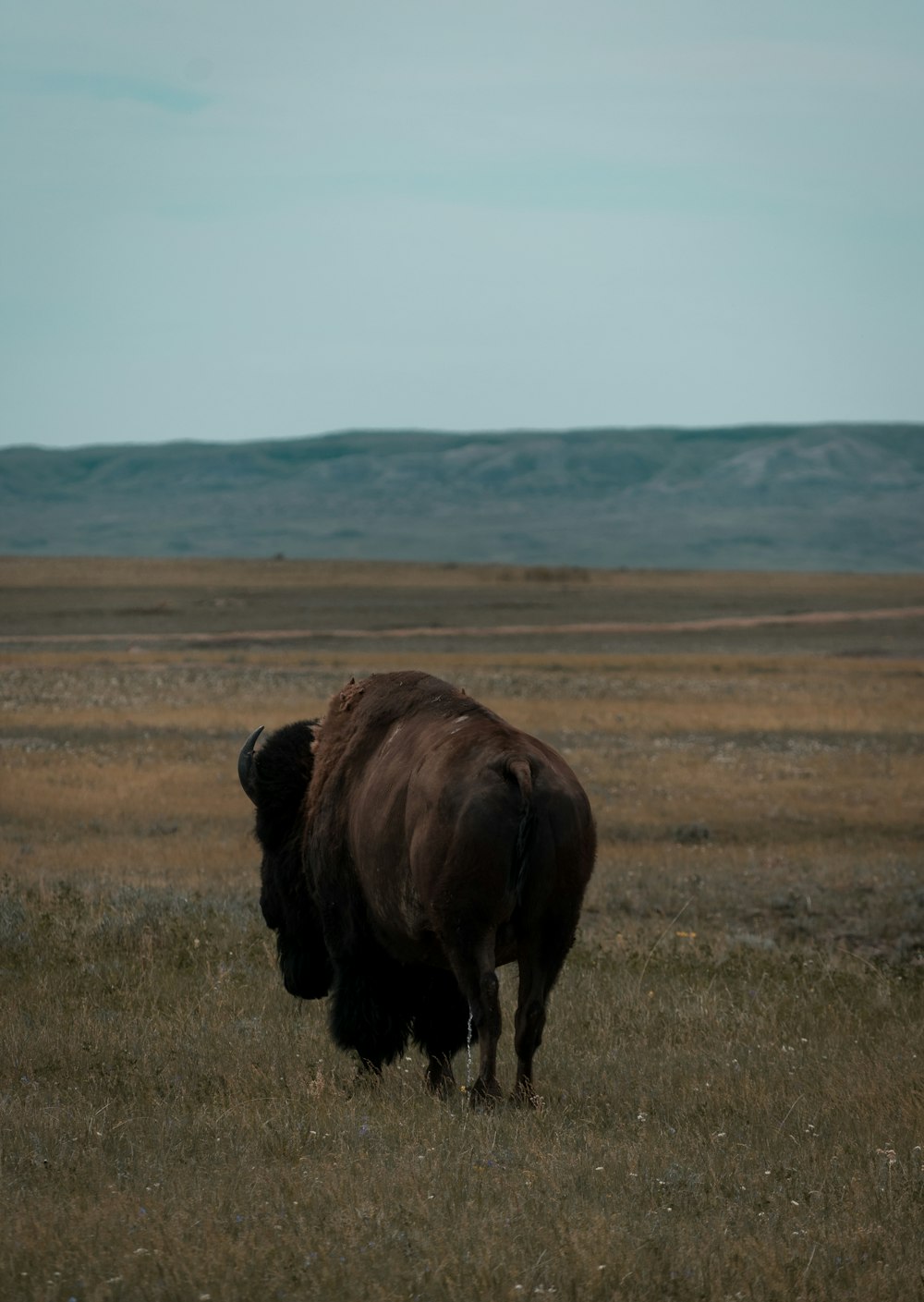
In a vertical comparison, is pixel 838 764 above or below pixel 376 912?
below

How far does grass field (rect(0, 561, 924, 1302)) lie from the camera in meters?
4.56

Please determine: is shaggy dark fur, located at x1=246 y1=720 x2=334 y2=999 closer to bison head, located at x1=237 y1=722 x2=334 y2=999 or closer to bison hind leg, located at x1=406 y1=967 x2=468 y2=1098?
bison head, located at x1=237 y1=722 x2=334 y2=999

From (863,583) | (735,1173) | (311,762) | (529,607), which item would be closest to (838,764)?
(311,762)

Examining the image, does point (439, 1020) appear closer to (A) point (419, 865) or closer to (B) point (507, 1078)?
(B) point (507, 1078)

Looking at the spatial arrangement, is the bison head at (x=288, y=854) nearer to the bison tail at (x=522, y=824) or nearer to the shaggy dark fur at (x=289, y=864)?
the shaggy dark fur at (x=289, y=864)

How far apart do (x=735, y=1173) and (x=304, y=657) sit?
41950 millimetres

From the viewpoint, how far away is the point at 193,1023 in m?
7.86

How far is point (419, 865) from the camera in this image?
641 centimetres

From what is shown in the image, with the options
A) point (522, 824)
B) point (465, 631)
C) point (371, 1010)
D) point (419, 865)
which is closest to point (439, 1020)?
point (371, 1010)

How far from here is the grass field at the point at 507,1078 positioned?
4.56 meters

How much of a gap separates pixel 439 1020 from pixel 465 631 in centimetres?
5621

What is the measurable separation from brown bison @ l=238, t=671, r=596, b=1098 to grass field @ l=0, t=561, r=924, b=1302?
33 cm

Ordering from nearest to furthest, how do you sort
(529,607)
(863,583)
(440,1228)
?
(440,1228) → (529,607) → (863,583)

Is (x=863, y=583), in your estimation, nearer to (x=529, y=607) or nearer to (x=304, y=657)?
(x=529, y=607)
